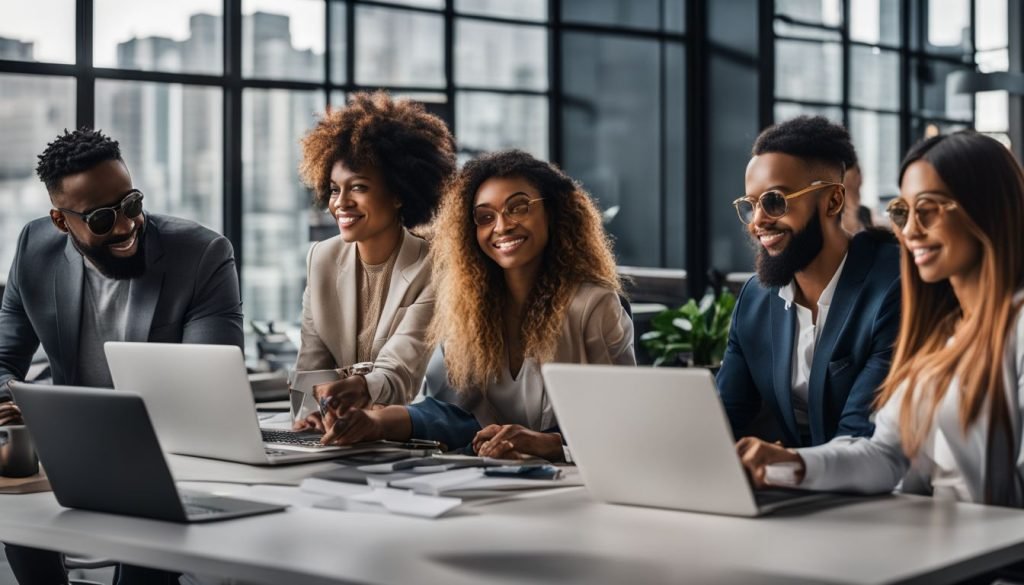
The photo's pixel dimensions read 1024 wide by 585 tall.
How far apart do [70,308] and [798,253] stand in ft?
6.33

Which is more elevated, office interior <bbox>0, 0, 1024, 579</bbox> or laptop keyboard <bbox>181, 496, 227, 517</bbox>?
office interior <bbox>0, 0, 1024, 579</bbox>

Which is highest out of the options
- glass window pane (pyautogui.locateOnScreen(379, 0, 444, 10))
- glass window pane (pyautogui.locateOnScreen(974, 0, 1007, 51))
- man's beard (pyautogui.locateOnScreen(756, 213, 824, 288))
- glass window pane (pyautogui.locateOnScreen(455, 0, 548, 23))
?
glass window pane (pyautogui.locateOnScreen(974, 0, 1007, 51))

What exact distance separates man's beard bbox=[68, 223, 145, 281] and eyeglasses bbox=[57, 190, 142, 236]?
67 millimetres

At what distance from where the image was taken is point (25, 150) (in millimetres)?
7977

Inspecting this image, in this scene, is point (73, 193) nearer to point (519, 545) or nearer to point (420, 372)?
point (420, 372)

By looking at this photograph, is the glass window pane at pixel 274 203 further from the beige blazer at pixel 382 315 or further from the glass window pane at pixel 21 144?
the beige blazer at pixel 382 315

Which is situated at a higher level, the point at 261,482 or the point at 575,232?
the point at 575,232

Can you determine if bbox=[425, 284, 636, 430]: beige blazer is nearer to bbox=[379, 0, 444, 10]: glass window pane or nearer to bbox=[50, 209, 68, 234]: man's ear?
bbox=[50, 209, 68, 234]: man's ear

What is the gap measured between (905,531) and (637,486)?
43 cm

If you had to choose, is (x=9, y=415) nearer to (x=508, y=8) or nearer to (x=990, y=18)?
(x=508, y=8)

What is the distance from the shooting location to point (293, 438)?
2891 millimetres

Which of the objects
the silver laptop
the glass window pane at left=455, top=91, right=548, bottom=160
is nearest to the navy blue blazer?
the silver laptop

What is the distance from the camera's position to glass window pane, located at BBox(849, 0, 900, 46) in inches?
477

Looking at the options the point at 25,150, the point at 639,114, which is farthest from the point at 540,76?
the point at 25,150
